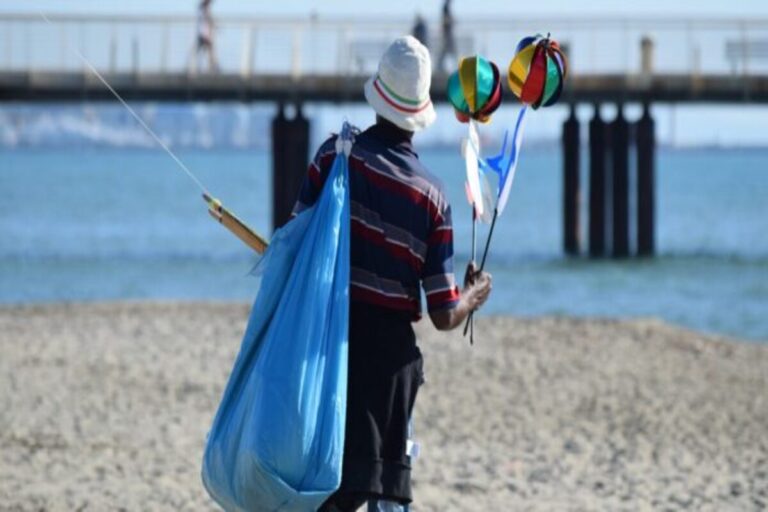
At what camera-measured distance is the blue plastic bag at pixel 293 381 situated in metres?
5.40

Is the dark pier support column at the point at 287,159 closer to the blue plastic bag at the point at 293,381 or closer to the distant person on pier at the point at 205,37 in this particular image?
the distant person on pier at the point at 205,37

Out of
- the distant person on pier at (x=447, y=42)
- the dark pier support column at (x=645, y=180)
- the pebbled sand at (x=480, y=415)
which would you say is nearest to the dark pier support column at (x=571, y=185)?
the dark pier support column at (x=645, y=180)

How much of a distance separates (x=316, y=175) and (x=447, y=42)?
977 inches

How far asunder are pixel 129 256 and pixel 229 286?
8.98 meters

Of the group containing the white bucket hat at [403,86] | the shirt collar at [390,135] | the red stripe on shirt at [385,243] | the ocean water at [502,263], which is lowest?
the ocean water at [502,263]

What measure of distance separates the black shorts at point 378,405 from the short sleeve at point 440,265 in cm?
12

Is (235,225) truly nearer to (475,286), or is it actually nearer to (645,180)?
(475,286)

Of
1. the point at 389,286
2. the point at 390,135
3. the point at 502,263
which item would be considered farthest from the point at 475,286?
the point at 502,263

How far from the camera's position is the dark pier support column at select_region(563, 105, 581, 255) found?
32438 millimetres

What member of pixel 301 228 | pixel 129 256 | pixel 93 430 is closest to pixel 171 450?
pixel 93 430

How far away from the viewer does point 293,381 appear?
5414 millimetres

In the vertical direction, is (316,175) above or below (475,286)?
above

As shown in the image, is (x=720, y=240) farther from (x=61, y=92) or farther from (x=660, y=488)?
(x=660, y=488)

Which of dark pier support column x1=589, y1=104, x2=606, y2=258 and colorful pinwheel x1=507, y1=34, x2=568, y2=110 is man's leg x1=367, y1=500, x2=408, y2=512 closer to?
colorful pinwheel x1=507, y1=34, x2=568, y2=110
